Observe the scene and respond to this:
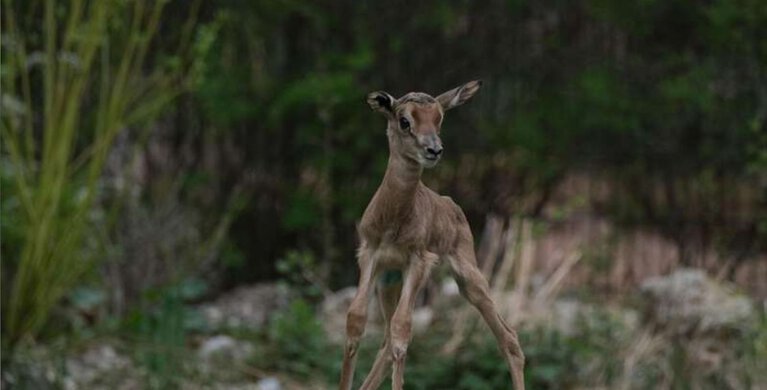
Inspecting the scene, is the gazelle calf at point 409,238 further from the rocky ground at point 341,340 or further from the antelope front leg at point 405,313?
the rocky ground at point 341,340

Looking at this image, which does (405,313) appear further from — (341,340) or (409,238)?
(341,340)

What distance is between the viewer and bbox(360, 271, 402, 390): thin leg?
2697 millimetres

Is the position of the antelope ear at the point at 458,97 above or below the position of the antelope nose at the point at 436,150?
above

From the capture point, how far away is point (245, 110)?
7.74 metres

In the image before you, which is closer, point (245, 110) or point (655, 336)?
point (655, 336)

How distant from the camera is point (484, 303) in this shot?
2.58 m

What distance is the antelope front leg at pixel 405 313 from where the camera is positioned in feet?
8.18

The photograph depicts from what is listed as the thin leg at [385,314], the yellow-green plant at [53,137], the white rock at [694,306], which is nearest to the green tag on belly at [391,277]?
the thin leg at [385,314]

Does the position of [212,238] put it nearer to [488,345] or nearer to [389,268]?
[488,345]

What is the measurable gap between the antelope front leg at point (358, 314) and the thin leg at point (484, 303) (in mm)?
161

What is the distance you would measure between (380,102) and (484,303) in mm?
421

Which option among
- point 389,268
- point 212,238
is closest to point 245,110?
point 212,238

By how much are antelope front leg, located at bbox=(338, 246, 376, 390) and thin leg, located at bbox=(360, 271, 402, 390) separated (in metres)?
0.12

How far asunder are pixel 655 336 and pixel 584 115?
6.34ft
